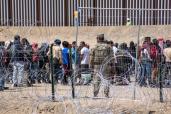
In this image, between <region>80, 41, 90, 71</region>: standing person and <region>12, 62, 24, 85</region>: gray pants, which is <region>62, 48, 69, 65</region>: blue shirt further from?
<region>12, 62, 24, 85</region>: gray pants

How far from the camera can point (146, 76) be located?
Result: 13.9 metres

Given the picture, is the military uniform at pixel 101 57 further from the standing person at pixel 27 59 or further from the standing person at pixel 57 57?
the standing person at pixel 57 57

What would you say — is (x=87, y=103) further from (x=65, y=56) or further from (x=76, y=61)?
(x=65, y=56)

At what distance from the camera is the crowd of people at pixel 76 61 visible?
539 inches

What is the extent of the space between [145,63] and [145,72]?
46cm

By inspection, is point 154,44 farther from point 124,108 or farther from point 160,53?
point 124,108

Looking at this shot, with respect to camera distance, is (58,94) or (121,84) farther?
(58,94)

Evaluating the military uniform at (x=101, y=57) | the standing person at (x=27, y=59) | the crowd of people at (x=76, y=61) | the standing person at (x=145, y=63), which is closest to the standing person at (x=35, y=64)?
the crowd of people at (x=76, y=61)

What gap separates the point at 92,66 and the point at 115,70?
0.55 meters

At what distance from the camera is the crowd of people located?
13680 mm

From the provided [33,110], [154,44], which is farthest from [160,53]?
[33,110]

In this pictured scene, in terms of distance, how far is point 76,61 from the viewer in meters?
15.7

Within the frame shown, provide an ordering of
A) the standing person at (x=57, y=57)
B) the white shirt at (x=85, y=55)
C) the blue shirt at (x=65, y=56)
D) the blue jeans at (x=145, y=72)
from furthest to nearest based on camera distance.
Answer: the white shirt at (x=85, y=55) < the blue shirt at (x=65, y=56) < the standing person at (x=57, y=57) < the blue jeans at (x=145, y=72)

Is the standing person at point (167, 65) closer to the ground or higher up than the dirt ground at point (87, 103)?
higher up
